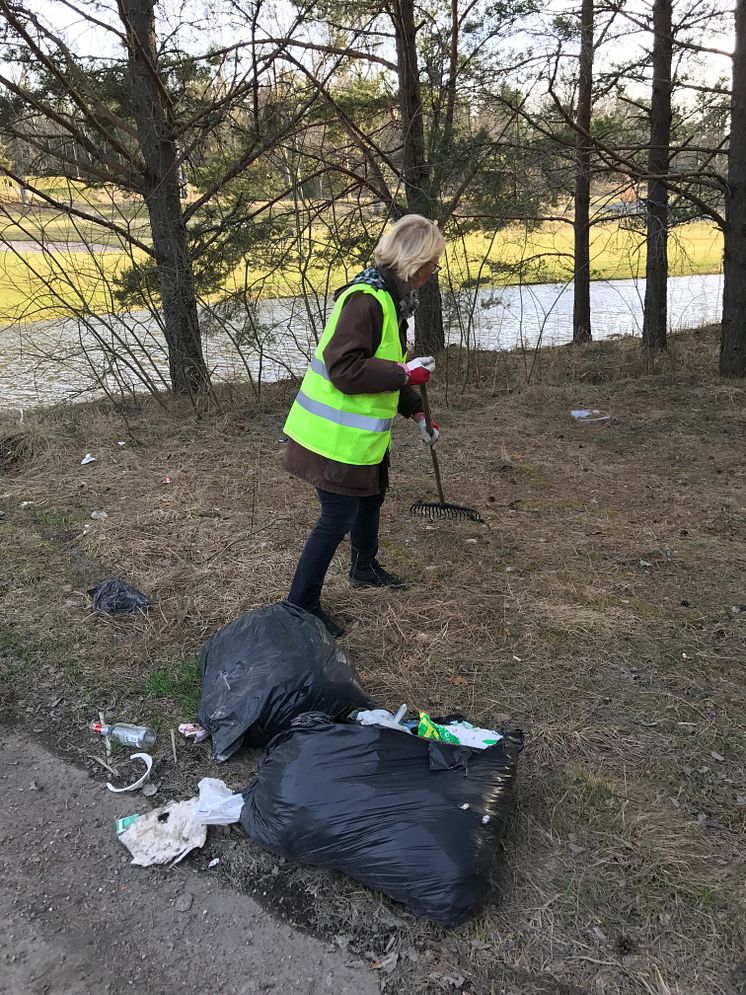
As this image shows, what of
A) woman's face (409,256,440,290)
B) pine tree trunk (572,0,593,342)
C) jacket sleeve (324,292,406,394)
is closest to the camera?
jacket sleeve (324,292,406,394)

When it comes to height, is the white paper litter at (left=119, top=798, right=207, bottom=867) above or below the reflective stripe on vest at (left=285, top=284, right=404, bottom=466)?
below

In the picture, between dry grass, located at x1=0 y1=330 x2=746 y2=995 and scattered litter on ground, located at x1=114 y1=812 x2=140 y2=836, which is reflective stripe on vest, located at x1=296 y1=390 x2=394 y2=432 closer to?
dry grass, located at x1=0 y1=330 x2=746 y2=995

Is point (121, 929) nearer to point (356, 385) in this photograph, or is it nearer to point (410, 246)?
point (356, 385)

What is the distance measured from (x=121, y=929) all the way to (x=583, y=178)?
26.3 ft

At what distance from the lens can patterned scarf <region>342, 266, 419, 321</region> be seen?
8.39ft

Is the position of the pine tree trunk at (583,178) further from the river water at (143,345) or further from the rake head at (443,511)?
the rake head at (443,511)

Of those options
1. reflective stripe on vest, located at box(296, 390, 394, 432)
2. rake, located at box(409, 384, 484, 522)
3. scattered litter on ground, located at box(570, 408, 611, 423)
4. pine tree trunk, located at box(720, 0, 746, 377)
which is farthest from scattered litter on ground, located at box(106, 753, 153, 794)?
pine tree trunk, located at box(720, 0, 746, 377)

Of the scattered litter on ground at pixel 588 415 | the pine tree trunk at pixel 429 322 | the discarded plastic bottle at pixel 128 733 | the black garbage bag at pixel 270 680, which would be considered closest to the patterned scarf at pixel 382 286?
the black garbage bag at pixel 270 680

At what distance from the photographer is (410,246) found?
256 cm

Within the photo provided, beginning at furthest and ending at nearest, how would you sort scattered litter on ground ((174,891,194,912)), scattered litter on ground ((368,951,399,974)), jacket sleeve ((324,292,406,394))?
jacket sleeve ((324,292,406,394)), scattered litter on ground ((174,891,194,912)), scattered litter on ground ((368,951,399,974))

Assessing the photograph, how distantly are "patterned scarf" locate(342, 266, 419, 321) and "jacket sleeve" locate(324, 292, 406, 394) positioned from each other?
0.08 m

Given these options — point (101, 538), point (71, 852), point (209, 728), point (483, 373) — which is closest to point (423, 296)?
point (483, 373)

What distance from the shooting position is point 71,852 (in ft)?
6.55

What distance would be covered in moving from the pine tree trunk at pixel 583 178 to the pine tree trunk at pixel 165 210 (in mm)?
3581
